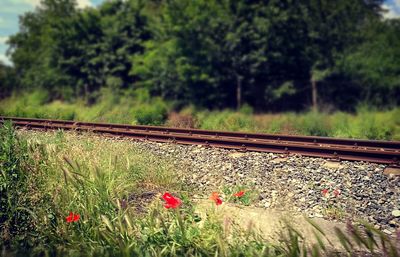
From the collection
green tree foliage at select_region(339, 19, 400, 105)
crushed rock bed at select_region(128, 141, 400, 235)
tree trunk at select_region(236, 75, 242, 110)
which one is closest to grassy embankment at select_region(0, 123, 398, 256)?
crushed rock bed at select_region(128, 141, 400, 235)

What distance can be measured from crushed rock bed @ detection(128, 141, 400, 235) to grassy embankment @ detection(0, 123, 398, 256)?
29.9 inches

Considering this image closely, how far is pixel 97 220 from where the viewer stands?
4379 millimetres

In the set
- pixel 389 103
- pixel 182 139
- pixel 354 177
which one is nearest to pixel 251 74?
pixel 389 103

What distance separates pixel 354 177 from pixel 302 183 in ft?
3.56

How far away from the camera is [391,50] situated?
24625 mm

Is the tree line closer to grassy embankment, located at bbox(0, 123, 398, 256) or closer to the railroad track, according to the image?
the railroad track

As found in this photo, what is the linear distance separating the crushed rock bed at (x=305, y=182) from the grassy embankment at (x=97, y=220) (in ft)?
2.49

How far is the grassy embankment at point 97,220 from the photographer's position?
363 cm

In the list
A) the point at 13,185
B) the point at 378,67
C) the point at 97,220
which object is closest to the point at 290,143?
the point at 97,220

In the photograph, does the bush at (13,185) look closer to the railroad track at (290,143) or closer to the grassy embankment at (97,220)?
the grassy embankment at (97,220)

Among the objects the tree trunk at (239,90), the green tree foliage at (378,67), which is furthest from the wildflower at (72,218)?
the green tree foliage at (378,67)

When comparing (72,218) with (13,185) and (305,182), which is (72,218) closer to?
(13,185)

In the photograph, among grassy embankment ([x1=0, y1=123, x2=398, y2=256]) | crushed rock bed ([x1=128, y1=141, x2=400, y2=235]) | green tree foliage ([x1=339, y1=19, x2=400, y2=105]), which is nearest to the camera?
grassy embankment ([x1=0, y1=123, x2=398, y2=256])

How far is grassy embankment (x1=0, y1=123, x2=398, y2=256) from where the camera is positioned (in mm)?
3633
